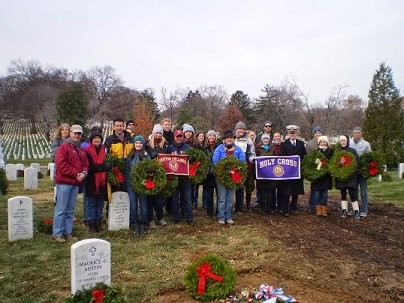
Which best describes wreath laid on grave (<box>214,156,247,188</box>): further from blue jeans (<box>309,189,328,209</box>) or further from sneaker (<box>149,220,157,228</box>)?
blue jeans (<box>309,189,328,209</box>)

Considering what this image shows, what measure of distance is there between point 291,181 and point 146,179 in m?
3.98

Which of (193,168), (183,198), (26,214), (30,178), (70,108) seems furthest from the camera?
(70,108)

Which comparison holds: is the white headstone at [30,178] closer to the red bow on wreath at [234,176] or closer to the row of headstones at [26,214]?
→ the row of headstones at [26,214]

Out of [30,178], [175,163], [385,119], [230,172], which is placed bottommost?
[30,178]

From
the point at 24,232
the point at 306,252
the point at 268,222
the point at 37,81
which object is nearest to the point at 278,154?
the point at 268,222

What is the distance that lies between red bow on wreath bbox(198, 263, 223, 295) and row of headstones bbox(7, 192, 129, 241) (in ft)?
13.0

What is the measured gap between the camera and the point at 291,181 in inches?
387

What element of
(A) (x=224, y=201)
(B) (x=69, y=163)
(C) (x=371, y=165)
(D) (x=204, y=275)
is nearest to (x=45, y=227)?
(B) (x=69, y=163)

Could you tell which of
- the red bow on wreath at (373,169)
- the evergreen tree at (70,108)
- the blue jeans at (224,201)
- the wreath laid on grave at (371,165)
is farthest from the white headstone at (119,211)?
the evergreen tree at (70,108)

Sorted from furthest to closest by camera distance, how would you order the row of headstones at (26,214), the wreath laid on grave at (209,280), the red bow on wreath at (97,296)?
the row of headstones at (26,214)
the wreath laid on grave at (209,280)
the red bow on wreath at (97,296)

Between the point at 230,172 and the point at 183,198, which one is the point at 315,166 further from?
the point at 183,198

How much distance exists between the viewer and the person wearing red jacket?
7.46 m

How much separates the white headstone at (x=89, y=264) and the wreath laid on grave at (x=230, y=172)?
4.17 meters

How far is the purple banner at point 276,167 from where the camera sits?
9602 millimetres
